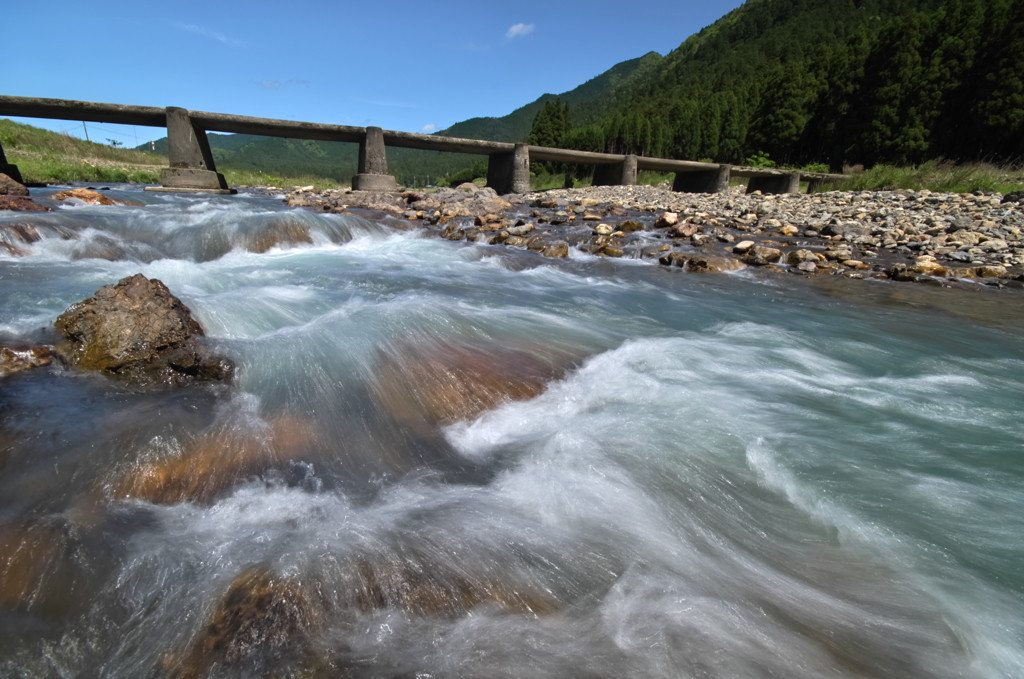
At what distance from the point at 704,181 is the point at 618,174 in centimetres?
527

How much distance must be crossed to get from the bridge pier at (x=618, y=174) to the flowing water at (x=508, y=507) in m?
27.7

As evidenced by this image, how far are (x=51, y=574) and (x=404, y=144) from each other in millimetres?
24172

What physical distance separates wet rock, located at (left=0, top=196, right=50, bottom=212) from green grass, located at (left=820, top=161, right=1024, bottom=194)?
24293mm

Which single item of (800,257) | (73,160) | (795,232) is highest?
(73,160)

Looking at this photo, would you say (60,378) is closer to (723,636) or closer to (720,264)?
(723,636)

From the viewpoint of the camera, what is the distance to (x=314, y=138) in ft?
70.9

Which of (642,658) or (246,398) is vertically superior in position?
(246,398)

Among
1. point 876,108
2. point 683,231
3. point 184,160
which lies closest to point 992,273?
point 683,231

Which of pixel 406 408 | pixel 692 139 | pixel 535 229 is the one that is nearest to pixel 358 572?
pixel 406 408

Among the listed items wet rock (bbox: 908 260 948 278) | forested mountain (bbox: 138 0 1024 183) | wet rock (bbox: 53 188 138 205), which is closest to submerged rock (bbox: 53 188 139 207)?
wet rock (bbox: 53 188 138 205)

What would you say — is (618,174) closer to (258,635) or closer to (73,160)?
(73,160)

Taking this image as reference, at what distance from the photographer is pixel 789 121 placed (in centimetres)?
3991

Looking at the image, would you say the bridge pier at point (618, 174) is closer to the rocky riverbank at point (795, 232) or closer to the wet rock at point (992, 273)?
the rocky riverbank at point (795, 232)

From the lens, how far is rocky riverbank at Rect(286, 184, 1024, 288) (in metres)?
8.70
